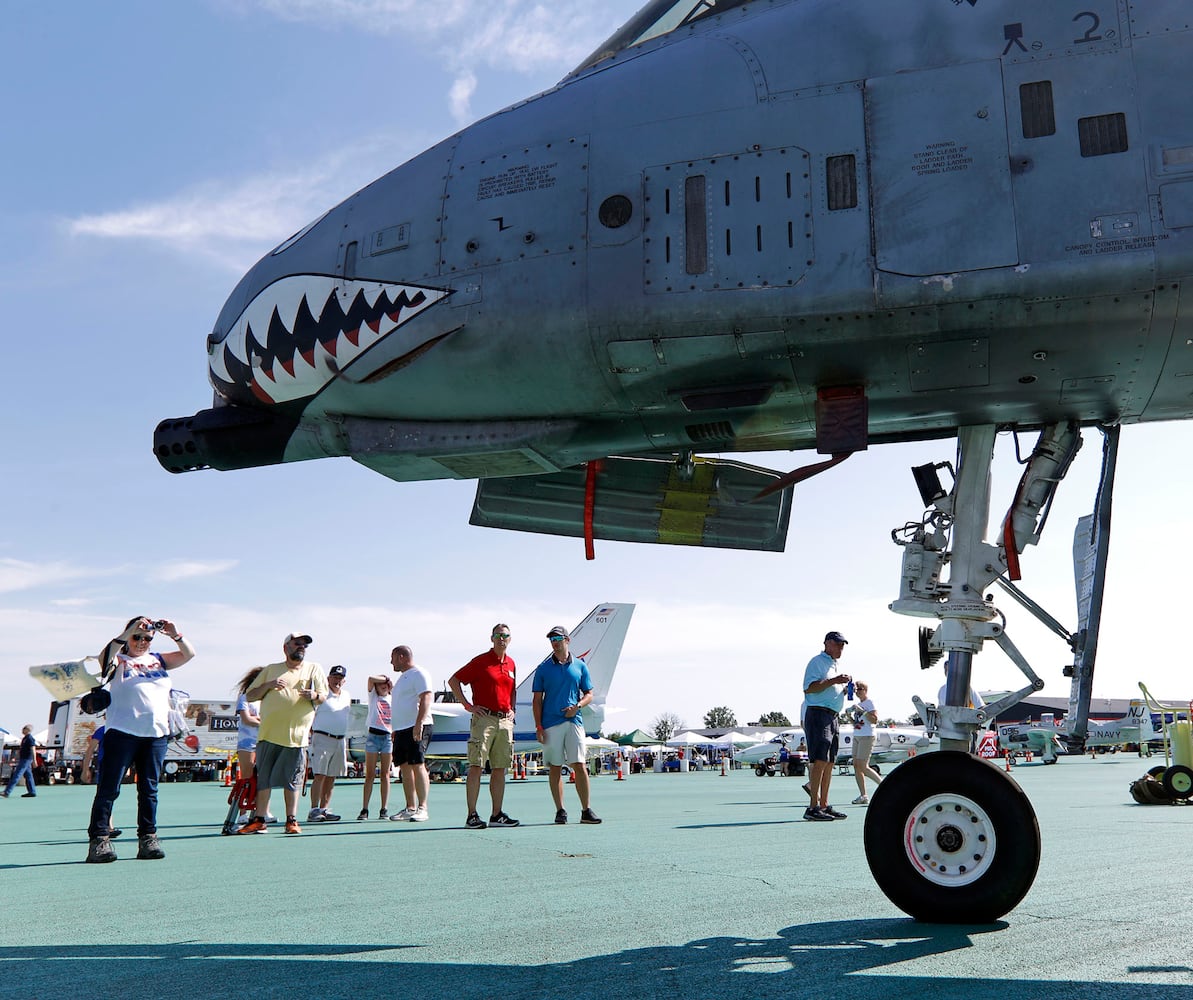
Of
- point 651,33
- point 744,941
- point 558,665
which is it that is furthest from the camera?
point 558,665

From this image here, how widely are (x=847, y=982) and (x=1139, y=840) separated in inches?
224

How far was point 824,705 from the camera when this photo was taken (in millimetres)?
9766

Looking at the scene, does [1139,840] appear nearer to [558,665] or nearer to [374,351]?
[558,665]

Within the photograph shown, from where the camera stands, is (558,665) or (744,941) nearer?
(744,941)

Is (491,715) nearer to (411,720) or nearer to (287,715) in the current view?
(411,720)

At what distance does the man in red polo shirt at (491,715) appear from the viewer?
9.11 metres

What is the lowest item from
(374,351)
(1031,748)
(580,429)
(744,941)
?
(1031,748)

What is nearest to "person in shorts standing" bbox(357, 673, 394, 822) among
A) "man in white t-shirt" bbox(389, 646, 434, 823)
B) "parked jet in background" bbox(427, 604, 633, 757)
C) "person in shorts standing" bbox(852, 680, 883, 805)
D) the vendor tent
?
"man in white t-shirt" bbox(389, 646, 434, 823)

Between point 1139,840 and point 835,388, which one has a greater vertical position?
point 835,388

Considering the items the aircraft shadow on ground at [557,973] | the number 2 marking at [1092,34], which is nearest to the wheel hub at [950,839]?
the aircraft shadow on ground at [557,973]

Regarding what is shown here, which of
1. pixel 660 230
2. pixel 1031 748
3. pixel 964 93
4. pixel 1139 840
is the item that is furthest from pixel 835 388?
pixel 1031 748

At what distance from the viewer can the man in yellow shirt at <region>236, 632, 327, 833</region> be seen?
880 centimetres

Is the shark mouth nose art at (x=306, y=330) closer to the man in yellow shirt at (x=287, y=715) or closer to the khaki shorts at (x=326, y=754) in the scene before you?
the man in yellow shirt at (x=287, y=715)

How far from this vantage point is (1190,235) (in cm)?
368
